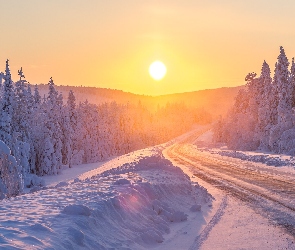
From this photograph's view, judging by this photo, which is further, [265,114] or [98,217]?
[265,114]

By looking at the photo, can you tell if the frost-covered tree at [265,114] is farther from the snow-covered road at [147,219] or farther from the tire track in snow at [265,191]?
the snow-covered road at [147,219]

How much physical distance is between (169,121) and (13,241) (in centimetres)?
18067

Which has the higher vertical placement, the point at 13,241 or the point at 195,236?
the point at 13,241

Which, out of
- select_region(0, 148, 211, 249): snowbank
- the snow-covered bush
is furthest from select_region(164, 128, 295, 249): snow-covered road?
the snow-covered bush

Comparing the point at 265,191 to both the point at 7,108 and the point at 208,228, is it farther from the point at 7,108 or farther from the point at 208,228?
the point at 7,108

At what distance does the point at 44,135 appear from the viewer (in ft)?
161

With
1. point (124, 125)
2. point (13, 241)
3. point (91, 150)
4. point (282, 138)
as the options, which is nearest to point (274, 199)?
point (13, 241)

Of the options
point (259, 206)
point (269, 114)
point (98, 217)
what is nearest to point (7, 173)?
point (98, 217)

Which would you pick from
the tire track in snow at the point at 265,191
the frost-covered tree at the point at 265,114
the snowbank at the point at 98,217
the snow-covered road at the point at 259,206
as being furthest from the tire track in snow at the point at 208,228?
the frost-covered tree at the point at 265,114

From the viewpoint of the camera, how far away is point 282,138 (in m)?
45.7

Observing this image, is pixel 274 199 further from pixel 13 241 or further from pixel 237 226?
pixel 13 241

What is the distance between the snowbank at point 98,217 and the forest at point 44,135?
7.84 metres

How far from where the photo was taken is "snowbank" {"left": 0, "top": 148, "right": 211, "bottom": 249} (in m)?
7.17

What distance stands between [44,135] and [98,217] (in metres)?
41.8
